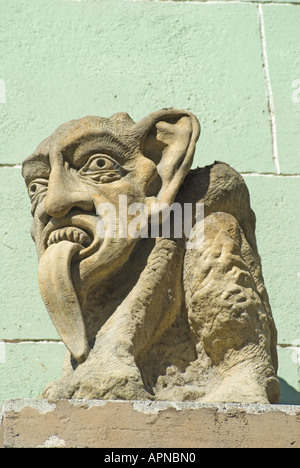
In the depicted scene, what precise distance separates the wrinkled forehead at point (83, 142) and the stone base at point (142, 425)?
2.29ft

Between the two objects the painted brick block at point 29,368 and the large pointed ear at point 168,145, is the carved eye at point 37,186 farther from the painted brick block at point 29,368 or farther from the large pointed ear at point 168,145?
the painted brick block at point 29,368

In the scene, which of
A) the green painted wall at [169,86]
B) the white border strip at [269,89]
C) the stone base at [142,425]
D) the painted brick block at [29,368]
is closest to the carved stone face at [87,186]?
the stone base at [142,425]

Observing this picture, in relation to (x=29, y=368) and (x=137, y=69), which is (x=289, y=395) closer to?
(x=29, y=368)

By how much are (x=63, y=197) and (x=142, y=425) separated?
0.65 m

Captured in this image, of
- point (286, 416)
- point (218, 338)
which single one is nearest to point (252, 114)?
point (218, 338)

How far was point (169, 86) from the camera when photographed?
168 inches

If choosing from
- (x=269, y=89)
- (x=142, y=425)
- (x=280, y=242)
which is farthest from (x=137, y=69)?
(x=142, y=425)

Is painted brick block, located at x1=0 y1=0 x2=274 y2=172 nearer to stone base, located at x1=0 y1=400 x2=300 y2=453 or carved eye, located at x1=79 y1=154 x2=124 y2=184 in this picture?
carved eye, located at x1=79 y1=154 x2=124 y2=184

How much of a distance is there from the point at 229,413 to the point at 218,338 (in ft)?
0.99

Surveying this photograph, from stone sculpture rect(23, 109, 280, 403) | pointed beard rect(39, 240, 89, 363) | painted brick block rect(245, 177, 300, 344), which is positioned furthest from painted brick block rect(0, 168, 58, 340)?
pointed beard rect(39, 240, 89, 363)

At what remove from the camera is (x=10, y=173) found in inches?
160

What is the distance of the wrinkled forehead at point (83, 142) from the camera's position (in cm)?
294

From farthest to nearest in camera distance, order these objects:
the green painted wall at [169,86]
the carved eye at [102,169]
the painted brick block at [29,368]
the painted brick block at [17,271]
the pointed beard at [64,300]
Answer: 1. the green painted wall at [169,86]
2. the painted brick block at [17,271]
3. the painted brick block at [29,368]
4. the carved eye at [102,169]
5. the pointed beard at [64,300]

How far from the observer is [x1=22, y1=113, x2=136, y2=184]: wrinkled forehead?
2943 millimetres
